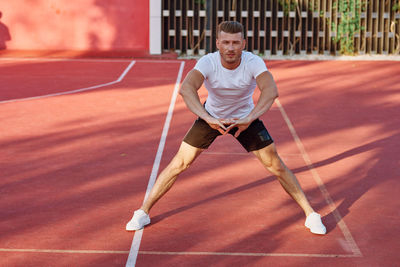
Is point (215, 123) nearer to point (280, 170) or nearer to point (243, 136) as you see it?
point (243, 136)

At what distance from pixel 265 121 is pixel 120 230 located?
210 inches

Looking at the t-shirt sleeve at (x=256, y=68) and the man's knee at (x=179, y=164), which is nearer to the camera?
the t-shirt sleeve at (x=256, y=68)

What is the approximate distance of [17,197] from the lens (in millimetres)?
6938

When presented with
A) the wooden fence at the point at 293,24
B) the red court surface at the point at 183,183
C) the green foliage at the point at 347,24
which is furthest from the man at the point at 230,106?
the green foliage at the point at 347,24

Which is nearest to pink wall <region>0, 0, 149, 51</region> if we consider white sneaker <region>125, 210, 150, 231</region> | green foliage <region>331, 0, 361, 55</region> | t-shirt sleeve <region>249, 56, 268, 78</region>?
green foliage <region>331, 0, 361, 55</region>

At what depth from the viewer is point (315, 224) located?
5922mm

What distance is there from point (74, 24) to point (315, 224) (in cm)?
1578

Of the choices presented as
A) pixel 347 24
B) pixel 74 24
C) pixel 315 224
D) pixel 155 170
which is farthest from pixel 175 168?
pixel 74 24

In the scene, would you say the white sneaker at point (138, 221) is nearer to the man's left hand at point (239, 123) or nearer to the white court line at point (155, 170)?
the white court line at point (155, 170)

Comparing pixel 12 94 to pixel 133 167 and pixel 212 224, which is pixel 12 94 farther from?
pixel 212 224

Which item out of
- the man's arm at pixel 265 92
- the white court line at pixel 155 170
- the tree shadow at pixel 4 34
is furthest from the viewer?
the tree shadow at pixel 4 34

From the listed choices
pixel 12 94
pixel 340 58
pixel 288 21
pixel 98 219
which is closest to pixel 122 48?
pixel 288 21

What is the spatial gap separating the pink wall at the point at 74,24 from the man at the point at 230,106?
588 inches

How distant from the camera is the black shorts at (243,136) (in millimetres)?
5859
